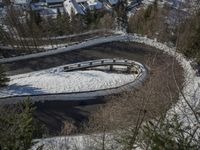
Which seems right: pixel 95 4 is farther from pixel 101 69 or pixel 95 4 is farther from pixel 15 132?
pixel 15 132

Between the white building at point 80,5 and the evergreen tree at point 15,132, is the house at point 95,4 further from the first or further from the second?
the evergreen tree at point 15,132

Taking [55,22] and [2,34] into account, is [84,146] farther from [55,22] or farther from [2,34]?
[55,22]

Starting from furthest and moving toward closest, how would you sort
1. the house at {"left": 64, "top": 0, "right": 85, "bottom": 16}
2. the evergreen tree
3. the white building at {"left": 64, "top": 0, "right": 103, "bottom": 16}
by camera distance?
the white building at {"left": 64, "top": 0, "right": 103, "bottom": 16} → the house at {"left": 64, "top": 0, "right": 85, "bottom": 16} → the evergreen tree

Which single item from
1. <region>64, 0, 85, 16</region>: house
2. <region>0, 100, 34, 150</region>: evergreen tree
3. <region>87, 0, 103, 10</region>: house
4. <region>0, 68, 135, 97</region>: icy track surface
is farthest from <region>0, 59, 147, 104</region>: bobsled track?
<region>87, 0, 103, 10</region>: house

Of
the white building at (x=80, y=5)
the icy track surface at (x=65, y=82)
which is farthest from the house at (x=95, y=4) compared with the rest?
the icy track surface at (x=65, y=82)

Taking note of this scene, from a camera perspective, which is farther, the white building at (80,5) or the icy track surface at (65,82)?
the white building at (80,5)

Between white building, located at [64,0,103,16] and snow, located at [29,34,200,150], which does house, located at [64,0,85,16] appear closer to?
white building, located at [64,0,103,16]
